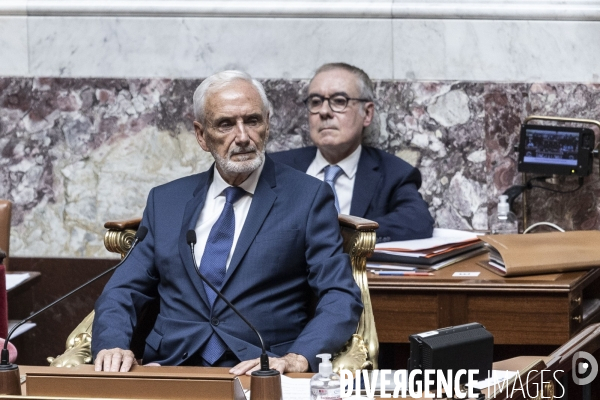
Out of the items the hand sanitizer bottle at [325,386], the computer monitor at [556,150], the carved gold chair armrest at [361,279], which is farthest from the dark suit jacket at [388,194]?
the hand sanitizer bottle at [325,386]

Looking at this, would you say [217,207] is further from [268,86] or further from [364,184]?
[268,86]

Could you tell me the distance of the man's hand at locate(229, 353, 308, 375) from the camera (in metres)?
2.71

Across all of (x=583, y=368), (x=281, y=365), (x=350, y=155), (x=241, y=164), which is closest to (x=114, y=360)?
(x=281, y=365)

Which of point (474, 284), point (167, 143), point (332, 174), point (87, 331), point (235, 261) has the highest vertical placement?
point (167, 143)

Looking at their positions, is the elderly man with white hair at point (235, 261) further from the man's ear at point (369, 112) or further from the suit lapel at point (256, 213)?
the man's ear at point (369, 112)

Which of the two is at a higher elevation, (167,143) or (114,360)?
(167,143)

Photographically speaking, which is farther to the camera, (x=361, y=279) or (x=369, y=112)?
(x=369, y=112)

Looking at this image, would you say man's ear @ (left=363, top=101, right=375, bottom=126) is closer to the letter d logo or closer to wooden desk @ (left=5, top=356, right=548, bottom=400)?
the letter d logo

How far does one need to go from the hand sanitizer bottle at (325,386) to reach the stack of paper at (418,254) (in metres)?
1.83

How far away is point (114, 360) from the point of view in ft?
9.41

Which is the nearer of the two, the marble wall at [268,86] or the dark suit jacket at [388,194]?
the dark suit jacket at [388,194]

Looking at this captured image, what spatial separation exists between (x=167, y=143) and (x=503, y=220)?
5.38ft

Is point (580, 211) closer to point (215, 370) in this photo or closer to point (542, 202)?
point (542, 202)

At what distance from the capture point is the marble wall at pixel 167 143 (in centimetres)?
470
